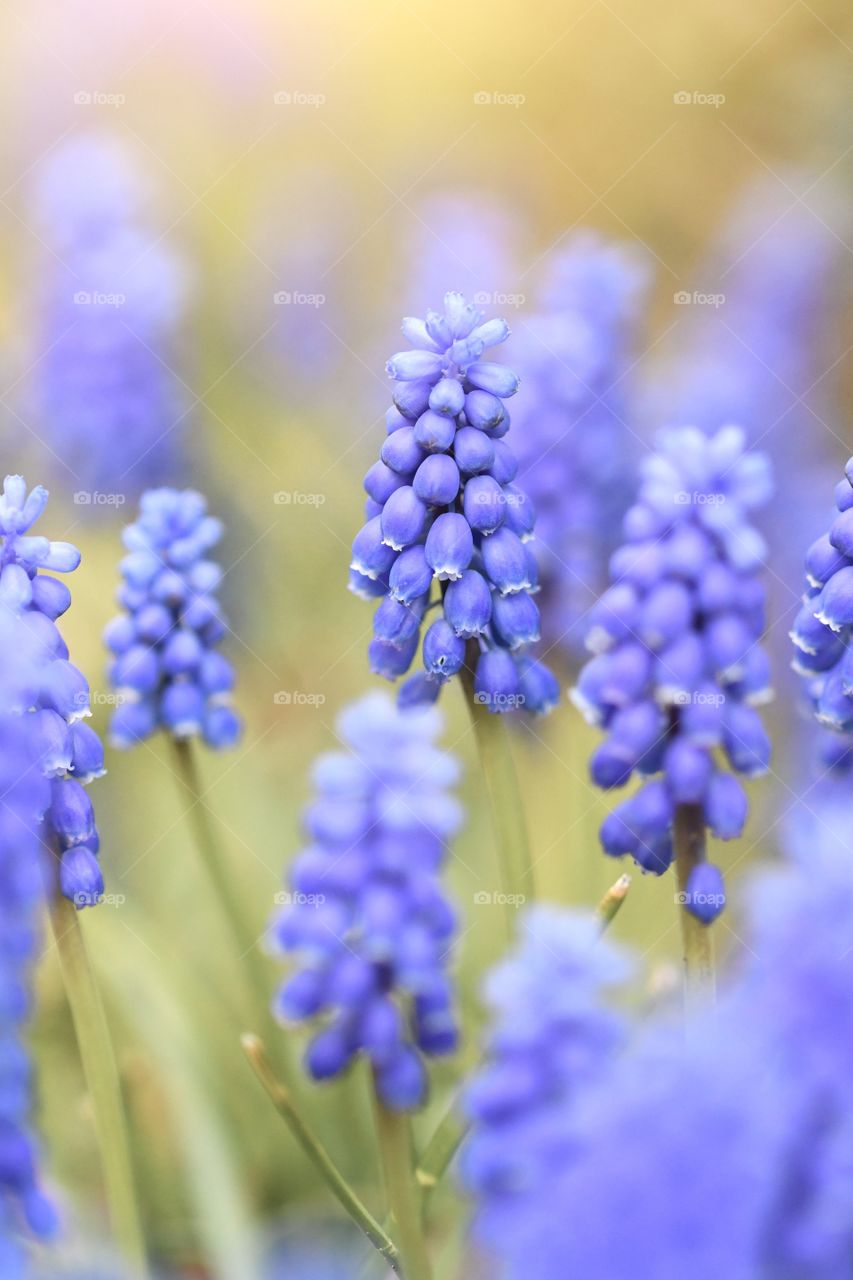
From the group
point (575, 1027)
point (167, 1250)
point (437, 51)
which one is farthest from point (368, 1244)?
point (437, 51)

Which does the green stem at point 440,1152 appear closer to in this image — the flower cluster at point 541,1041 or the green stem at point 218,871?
the flower cluster at point 541,1041

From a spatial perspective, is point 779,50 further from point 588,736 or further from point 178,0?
point 588,736

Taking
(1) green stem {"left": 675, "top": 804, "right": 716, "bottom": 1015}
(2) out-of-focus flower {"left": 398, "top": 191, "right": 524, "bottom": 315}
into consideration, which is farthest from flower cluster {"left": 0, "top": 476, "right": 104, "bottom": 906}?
(2) out-of-focus flower {"left": 398, "top": 191, "right": 524, "bottom": 315}

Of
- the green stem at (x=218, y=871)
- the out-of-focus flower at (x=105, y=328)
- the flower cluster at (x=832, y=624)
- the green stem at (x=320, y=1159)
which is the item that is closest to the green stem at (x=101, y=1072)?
the green stem at (x=320, y=1159)

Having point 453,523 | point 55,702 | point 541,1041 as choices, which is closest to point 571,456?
point 453,523

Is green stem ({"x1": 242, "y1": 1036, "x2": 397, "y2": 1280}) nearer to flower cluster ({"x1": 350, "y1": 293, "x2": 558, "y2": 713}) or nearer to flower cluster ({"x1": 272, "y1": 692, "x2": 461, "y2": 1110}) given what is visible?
flower cluster ({"x1": 272, "y1": 692, "x2": 461, "y2": 1110})

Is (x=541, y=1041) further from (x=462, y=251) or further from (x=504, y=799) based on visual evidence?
(x=462, y=251)
